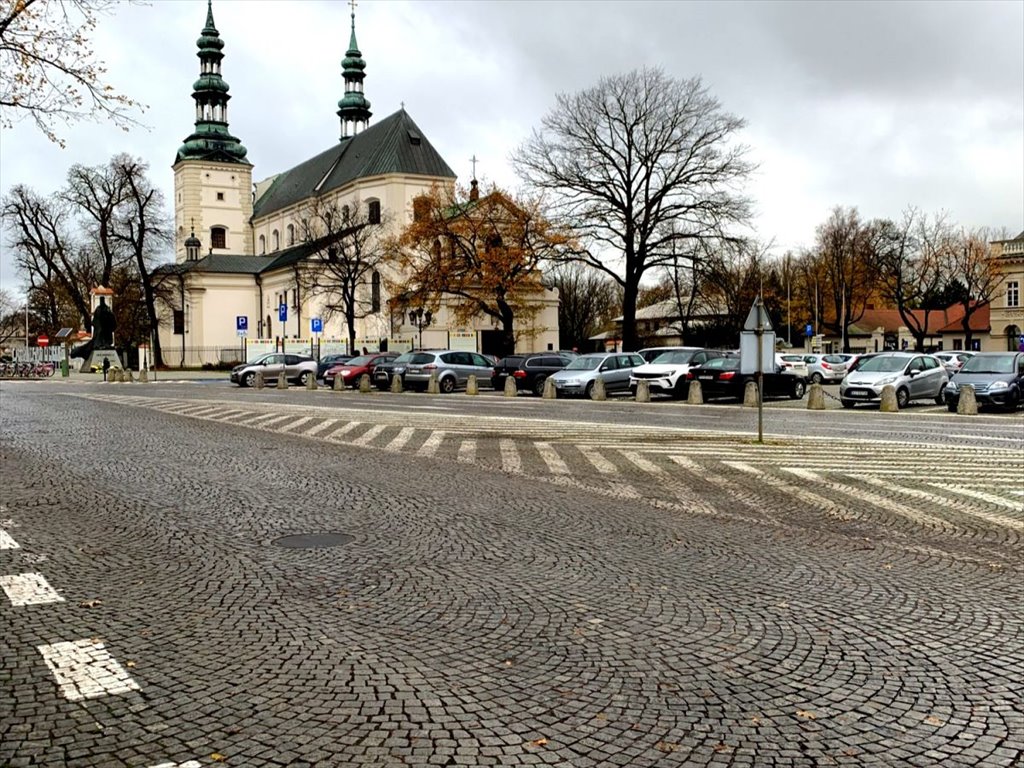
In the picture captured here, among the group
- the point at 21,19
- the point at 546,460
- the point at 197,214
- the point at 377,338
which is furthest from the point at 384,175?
the point at 546,460

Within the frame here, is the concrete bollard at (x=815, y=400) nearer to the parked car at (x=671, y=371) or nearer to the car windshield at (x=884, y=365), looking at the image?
the car windshield at (x=884, y=365)

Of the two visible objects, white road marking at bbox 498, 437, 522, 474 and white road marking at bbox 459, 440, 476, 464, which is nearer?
white road marking at bbox 498, 437, 522, 474

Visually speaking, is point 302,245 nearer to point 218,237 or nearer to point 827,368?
point 218,237

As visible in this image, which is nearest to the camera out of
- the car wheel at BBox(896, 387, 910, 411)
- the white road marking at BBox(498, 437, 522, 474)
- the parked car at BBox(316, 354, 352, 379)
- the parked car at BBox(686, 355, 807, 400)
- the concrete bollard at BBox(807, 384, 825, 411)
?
the white road marking at BBox(498, 437, 522, 474)

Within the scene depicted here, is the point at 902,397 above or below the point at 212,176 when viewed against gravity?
below

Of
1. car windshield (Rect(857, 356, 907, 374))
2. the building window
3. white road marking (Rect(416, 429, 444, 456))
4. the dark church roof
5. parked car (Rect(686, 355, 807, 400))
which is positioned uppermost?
the dark church roof

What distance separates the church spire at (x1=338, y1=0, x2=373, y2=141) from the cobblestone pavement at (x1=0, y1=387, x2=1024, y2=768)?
8344 cm

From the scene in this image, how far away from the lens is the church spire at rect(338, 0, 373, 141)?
8886cm

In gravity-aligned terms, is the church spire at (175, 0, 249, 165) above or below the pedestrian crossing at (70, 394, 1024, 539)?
above

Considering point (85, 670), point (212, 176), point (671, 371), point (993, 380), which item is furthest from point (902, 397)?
point (212, 176)

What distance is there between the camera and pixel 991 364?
963 inches

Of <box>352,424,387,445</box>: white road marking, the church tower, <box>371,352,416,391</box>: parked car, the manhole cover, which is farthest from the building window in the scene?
the manhole cover

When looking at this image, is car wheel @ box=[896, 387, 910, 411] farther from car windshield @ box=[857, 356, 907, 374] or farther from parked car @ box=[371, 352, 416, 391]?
parked car @ box=[371, 352, 416, 391]

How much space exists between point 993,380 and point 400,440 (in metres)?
16.7
